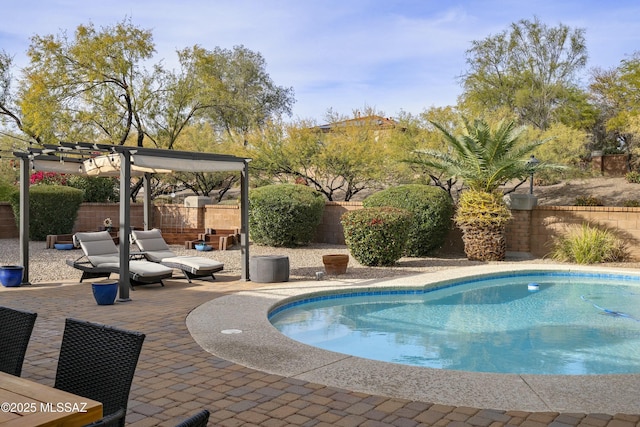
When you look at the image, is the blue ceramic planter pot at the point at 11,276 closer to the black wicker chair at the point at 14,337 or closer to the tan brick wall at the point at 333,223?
the black wicker chair at the point at 14,337

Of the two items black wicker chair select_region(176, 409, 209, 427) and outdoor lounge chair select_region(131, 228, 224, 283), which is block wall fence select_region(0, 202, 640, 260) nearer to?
outdoor lounge chair select_region(131, 228, 224, 283)

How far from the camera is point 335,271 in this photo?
40.3 feet

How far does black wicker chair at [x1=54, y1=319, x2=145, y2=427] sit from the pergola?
19.9 ft

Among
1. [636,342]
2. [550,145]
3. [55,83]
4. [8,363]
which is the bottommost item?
[636,342]

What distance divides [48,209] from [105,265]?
342 inches

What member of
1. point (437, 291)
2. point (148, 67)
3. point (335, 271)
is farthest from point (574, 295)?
point (148, 67)

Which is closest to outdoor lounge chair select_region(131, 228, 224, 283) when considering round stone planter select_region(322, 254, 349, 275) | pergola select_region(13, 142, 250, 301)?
pergola select_region(13, 142, 250, 301)

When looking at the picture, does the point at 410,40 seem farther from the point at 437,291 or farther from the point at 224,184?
the point at 224,184

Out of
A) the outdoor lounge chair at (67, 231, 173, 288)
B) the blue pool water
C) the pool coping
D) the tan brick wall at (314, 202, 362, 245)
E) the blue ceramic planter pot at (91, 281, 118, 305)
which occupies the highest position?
the tan brick wall at (314, 202, 362, 245)

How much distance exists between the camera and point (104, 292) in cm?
865

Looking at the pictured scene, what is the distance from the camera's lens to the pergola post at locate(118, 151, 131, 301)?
9.14 meters

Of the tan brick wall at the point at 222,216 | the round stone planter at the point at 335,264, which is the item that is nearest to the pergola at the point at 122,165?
the round stone planter at the point at 335,264

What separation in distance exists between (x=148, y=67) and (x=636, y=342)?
21.2 metres

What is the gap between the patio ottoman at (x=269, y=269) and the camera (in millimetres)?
10961
